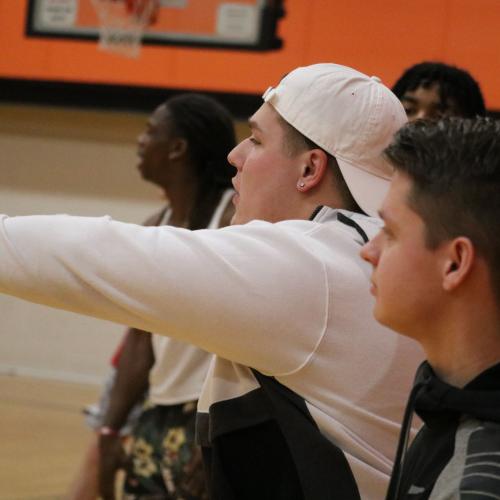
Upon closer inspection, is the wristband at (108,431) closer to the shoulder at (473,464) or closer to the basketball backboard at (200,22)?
the shoulder at (473,464)

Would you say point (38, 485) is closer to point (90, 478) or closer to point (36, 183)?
point (90, 478)

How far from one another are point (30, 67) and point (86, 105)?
0.55 meters

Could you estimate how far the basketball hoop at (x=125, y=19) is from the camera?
7508mm

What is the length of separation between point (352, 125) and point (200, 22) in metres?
5.98

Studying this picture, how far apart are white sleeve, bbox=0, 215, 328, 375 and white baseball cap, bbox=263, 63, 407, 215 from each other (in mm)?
277

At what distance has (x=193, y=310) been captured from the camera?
155 centimetres

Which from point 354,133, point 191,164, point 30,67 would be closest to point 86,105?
point 30,67

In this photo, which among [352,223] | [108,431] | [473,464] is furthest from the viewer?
[108,431]

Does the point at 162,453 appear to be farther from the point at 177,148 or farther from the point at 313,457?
the point at 313,457

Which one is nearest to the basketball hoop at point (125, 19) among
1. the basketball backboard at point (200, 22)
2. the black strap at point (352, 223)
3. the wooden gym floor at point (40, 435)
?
the basketball backboard at point (200, 22)

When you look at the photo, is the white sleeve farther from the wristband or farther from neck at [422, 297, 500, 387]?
the wristband

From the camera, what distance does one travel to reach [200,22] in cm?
762

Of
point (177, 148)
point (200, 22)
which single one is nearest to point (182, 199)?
point (177, 148)

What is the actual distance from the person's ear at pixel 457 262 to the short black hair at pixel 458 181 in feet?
0.04
